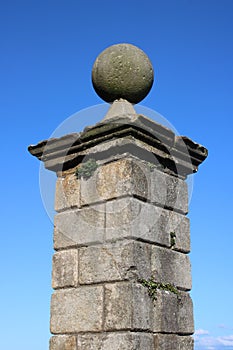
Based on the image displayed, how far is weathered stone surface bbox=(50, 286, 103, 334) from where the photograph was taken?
4.37 meters

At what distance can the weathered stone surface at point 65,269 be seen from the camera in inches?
184

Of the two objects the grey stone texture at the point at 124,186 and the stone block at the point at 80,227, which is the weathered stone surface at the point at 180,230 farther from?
the stone block at the point at 80,227

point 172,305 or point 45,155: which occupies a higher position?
point 45,155

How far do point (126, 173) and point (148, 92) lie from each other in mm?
1100

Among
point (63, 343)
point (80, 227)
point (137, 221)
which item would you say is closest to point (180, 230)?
point (137, 221)

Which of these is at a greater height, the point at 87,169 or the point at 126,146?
the point at 126,146

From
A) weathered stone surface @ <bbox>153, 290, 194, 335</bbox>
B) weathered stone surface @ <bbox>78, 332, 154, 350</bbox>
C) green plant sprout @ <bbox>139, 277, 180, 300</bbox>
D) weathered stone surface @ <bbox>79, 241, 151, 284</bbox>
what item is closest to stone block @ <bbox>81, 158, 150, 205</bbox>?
weathered stone surface @ <bbox>79, 241, 151, 284</bbox>

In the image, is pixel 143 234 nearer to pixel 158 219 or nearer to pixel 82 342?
pixel 158 219

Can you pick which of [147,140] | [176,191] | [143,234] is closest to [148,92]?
[147,140]

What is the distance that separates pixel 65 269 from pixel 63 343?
0.65 meters

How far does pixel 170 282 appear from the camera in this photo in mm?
4742

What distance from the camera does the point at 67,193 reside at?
504 cm

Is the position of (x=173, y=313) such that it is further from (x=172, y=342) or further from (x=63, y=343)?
(x=63, y=343)

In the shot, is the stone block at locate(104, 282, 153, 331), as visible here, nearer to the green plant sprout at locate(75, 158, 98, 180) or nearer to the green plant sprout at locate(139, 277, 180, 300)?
the green plant sprout at locate(139, 277, 180, 300)
